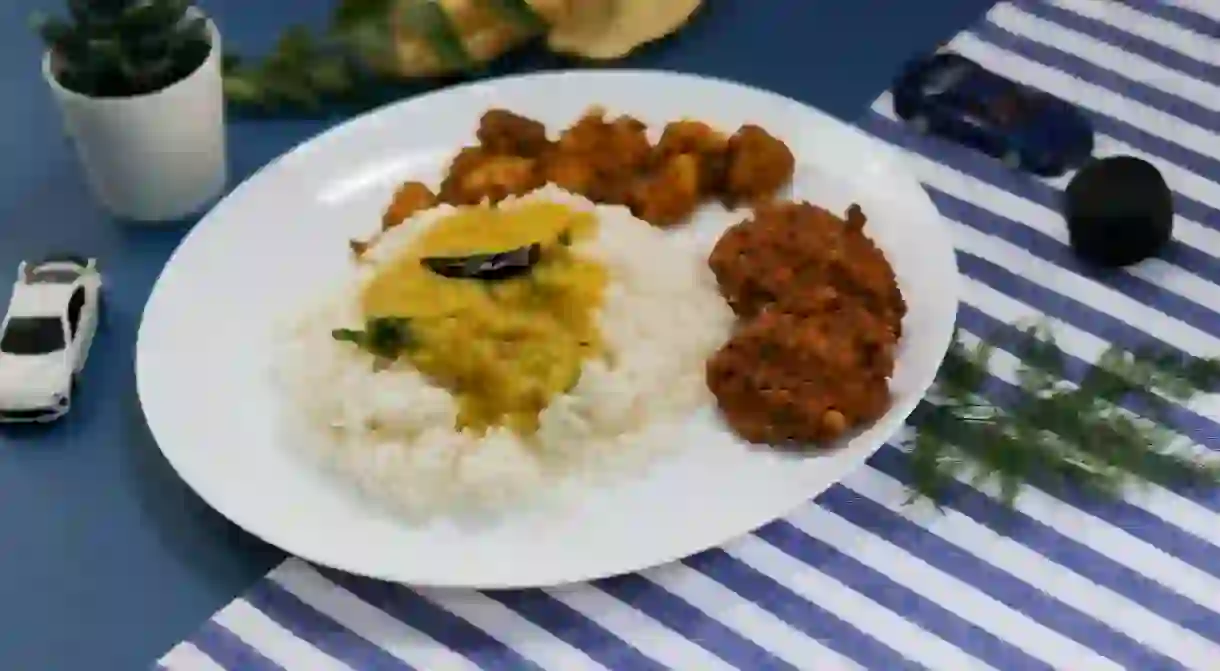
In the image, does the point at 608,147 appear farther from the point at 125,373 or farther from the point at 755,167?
the point at 125,373

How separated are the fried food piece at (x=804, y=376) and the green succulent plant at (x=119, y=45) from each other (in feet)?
1.75

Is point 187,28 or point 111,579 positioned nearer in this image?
point 111,579

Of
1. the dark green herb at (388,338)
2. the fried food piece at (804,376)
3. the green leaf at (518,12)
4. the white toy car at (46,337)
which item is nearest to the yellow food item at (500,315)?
the dark green herb at (388,338)

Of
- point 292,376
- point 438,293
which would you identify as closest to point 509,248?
point 438,293

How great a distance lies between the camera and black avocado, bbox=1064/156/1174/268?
3.74 ft

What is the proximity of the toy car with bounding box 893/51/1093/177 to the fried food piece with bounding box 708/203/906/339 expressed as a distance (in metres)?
0.24

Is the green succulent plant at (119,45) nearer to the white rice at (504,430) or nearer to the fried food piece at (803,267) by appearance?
the white rice at (504,430)

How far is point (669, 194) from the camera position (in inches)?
45.9

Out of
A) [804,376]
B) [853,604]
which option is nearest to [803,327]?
[804,376]

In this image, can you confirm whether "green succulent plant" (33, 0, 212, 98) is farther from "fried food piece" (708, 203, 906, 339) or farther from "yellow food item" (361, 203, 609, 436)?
"fried food piece" (708, 203, 906, 339)

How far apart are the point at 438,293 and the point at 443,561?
202 mm

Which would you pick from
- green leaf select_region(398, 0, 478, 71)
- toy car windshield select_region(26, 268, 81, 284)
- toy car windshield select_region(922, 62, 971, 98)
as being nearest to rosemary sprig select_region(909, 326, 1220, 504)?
toy car windshield select_region(922, 62, 971, 98)

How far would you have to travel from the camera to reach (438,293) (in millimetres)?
1022

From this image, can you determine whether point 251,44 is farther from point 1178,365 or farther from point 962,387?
point 1178,365
